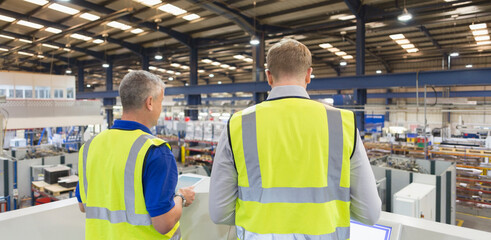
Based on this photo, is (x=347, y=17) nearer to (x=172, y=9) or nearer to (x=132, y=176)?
(x=172, y=9)

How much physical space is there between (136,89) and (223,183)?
68cm

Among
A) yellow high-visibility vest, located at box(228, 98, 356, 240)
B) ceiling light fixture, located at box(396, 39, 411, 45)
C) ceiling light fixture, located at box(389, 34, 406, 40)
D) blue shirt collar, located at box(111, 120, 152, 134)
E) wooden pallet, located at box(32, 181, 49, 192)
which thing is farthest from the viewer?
ceiling light fixture, located at box(396, 39, 411, 45)

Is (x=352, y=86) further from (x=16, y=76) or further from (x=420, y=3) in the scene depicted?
(x=16, y=76)

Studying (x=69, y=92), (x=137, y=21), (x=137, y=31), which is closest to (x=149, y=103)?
(x=137, y=21)

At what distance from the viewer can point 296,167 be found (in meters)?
0.98

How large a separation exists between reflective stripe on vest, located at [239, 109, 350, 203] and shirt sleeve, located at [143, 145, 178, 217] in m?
0.46

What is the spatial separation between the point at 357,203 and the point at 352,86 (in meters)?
8.99

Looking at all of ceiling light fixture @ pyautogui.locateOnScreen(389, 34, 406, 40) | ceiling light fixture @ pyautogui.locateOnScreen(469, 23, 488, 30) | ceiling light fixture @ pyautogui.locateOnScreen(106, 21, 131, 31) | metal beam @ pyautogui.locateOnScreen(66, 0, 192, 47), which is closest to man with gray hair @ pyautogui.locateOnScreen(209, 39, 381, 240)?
metal beam @ pyautogui.locateOnScreen(66, 0, 192, 47)

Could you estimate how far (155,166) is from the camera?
1.30 m

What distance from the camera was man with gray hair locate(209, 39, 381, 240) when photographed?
0.98 meters

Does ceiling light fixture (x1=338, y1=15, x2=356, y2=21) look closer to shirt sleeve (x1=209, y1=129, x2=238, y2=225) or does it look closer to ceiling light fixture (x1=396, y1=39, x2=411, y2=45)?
ceiling light fixture (x1=396, y1=39, x2=411, y2=45)

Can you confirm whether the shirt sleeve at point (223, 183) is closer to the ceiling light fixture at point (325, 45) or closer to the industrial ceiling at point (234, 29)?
the industrial ceiling at point (234, 29)

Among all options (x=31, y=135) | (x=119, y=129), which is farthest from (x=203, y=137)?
(x=119, y=129)

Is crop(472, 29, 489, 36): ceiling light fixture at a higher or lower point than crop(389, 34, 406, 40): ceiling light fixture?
lower
